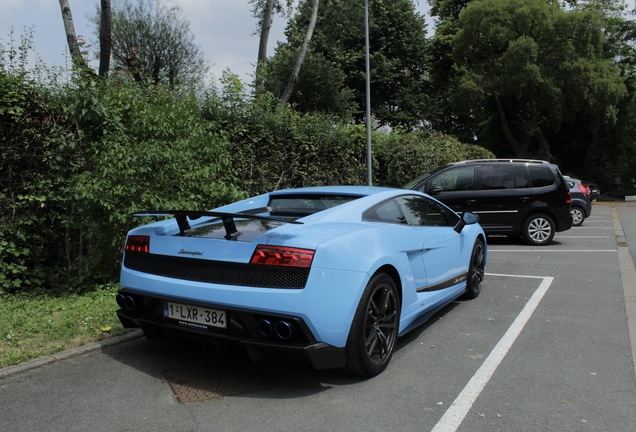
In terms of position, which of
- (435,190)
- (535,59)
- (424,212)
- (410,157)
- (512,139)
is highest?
(535,59)

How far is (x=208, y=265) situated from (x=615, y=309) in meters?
4.65

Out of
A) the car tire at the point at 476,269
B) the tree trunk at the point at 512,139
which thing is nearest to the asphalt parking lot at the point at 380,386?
the car tire at the point at 476,269

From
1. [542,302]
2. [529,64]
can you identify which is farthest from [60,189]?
[529,64]

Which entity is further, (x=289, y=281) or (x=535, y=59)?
(x=535, y=59)

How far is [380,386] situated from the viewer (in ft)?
11.5

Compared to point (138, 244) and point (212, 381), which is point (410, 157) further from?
point (212, 381)

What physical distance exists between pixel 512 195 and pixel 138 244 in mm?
8699

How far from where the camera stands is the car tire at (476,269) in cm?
586

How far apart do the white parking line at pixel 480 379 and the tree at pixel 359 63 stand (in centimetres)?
2167

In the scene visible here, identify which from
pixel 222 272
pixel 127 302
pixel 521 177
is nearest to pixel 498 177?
pixel 521 177

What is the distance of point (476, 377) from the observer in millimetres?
3695

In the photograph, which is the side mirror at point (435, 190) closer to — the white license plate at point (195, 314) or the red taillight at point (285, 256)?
the red taillight at point (285, 256)

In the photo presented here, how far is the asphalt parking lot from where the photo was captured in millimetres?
3006

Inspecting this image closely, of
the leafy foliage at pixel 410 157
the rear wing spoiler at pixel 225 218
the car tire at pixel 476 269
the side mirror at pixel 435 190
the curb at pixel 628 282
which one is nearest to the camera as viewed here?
the rear wing spoiler at pixel 225 218
